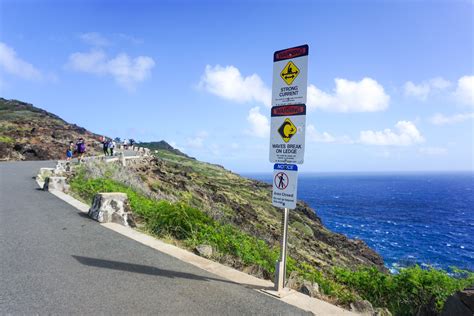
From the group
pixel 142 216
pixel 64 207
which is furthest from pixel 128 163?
pixel 142 216

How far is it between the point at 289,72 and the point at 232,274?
10.3ft

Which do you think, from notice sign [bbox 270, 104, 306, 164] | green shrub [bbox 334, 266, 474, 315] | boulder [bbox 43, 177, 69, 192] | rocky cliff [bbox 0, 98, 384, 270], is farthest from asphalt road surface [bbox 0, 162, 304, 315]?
rocky cliff [bbox 0, 98, 384, 270]

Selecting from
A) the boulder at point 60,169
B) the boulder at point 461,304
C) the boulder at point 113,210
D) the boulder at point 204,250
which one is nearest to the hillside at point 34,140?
the boulder at point 60,169

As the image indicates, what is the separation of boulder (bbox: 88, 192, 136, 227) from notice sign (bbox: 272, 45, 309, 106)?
5365 millimetres

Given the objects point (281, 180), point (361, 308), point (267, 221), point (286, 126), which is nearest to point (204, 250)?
point (281, 180)

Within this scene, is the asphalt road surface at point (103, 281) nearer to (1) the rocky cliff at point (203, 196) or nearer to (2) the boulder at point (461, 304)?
(2) the boulder at point (461, 304)

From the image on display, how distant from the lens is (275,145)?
4.79 metres

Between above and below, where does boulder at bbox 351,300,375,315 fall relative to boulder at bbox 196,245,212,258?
below

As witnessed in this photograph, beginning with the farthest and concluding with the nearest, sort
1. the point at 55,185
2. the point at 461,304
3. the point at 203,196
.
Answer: the point at 203,196 → the point at 55,185 → the point at 461,304

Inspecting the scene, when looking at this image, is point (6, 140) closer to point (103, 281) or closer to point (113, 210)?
point (113, 210)

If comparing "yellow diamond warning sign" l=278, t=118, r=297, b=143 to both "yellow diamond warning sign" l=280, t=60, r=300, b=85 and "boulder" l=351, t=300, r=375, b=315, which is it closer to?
"yellow diamond warning sign" l=280, t=60, r=300, b=85

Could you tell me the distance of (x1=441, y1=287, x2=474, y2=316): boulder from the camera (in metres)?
3.30

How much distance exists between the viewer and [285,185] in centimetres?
466

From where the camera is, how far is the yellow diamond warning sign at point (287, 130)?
14.9 feet
